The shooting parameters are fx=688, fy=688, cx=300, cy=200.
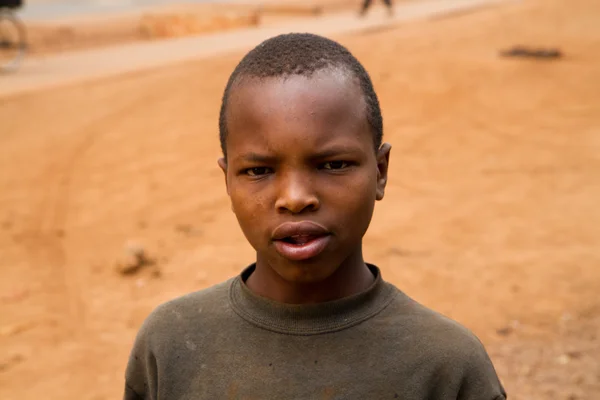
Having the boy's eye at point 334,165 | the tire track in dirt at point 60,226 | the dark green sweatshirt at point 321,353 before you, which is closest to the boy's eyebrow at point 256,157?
the boy's eye at point 334,165

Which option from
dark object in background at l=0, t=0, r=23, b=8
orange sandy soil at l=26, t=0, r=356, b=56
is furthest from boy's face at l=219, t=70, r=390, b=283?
orange sandy soil at l=26, t=0, r=356, b=56

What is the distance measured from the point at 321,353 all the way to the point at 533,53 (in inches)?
339

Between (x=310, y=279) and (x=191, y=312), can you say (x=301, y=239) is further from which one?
(x=191, y=312)

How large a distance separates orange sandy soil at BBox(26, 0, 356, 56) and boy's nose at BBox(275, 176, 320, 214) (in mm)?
14829

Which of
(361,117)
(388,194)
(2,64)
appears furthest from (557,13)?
(361,117)

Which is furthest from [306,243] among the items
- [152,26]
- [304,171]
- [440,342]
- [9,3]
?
[152,26]

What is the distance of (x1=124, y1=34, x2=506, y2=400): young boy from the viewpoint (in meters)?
1.43

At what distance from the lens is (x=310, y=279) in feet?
4.81

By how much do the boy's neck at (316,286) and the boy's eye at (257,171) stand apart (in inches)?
9.6

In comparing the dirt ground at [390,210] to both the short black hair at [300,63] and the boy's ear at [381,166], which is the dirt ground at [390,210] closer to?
the boy's ear at [381,166]

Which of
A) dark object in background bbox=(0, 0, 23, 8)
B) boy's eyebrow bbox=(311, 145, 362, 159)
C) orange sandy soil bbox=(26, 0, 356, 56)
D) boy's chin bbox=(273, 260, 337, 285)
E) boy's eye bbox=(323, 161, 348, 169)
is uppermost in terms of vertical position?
boy's eyebrow bbox=(311, 145, 362, 159)

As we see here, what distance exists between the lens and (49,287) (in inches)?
183

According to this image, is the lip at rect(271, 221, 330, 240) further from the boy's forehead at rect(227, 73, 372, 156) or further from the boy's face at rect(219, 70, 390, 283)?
the boy's forehead at rect(227, 73, 372, 156)

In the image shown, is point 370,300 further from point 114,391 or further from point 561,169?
point 561,169
